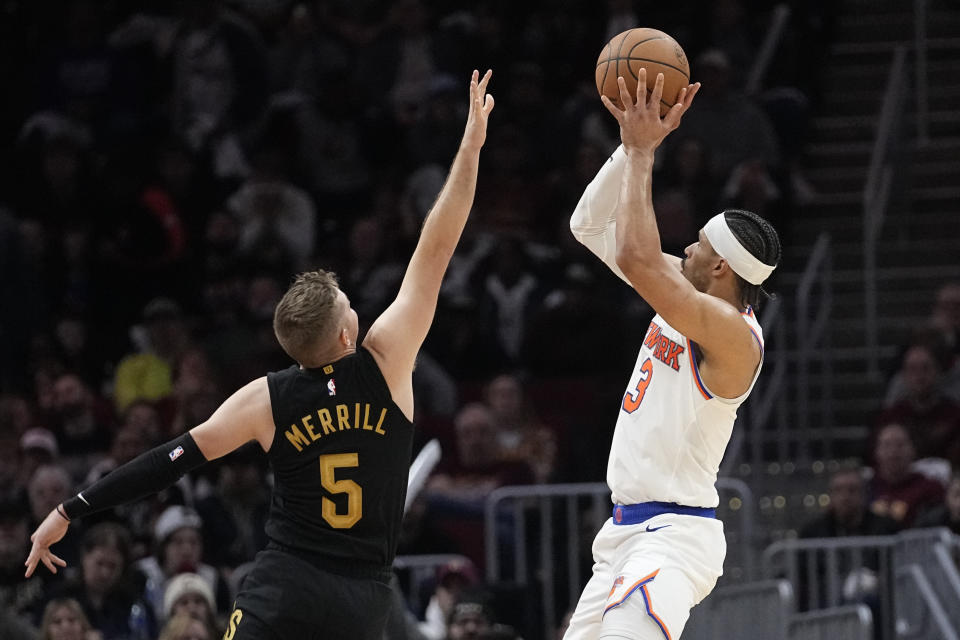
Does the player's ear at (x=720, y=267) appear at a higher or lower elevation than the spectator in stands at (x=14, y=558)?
higher

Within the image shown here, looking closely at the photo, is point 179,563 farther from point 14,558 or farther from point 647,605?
point 647,605

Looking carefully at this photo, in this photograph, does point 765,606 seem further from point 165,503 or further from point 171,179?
point 171,179

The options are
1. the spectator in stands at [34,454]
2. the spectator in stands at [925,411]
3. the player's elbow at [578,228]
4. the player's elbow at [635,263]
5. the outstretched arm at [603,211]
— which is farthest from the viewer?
the spectator in stands at [34,454]

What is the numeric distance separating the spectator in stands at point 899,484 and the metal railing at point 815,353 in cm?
140

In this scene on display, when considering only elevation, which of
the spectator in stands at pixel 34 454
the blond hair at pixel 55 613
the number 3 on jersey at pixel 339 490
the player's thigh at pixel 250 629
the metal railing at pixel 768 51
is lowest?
the blond hair at pixel 55 613

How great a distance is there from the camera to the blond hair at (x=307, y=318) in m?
6.14

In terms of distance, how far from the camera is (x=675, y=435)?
6.58m

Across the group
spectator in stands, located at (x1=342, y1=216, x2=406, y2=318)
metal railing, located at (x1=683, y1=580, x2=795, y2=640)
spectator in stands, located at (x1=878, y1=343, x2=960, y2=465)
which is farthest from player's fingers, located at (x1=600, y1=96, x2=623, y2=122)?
spectator in stands, located at (x1=342, y1=216, x2=406, y2=318)

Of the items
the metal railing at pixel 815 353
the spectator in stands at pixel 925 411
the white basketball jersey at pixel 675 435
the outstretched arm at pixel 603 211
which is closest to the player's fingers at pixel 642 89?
the outstretched arm at pixel 603 211

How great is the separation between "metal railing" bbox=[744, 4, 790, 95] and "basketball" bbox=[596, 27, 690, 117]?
31.2ft

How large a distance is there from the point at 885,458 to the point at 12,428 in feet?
21.4

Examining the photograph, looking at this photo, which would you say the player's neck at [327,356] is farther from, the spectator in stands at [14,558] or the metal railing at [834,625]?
the spectator in stands at [14,558]

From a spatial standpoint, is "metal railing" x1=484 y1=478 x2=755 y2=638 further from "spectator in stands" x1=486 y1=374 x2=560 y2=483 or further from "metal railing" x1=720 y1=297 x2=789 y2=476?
"metal railing" x1=720 y1=297 x2=789 y2=476

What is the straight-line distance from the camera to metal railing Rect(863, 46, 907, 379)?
14.4m
